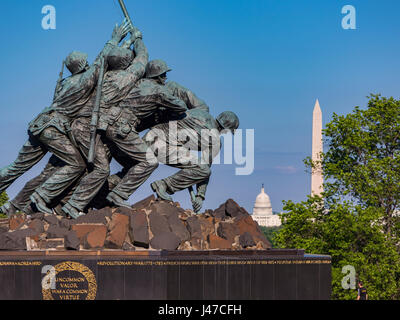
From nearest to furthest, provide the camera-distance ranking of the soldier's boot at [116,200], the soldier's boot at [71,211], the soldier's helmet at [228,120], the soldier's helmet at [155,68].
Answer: the soldier's boot at [71,211]
the soldier's boot at [116,200]
the soldier's helmet at [155,68]
the soldier's helmet at [228,120]

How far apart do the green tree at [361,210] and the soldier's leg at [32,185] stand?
9325 millimetres

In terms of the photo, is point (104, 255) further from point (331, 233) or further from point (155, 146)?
point (331, 233)

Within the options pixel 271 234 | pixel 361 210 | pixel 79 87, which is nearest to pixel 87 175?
pixel 79 87

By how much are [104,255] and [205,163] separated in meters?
3.40

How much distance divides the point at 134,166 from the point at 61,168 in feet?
4.66

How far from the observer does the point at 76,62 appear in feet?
51.7

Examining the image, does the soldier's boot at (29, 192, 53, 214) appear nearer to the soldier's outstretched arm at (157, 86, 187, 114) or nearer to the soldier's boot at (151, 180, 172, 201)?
the soldier's boot at (151, 180, 172, 201)

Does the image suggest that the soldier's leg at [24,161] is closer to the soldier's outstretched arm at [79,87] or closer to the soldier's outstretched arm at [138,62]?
Answer: the soldier's outstretched arm at [79,87]

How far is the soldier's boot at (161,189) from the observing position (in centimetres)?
1583

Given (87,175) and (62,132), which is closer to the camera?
(62,132)

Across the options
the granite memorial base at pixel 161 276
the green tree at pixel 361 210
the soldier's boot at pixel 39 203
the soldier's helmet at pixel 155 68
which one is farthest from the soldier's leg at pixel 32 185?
the green tree at pixel 361 210

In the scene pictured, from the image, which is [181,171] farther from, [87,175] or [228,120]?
[87,175]

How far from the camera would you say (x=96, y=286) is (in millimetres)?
13359

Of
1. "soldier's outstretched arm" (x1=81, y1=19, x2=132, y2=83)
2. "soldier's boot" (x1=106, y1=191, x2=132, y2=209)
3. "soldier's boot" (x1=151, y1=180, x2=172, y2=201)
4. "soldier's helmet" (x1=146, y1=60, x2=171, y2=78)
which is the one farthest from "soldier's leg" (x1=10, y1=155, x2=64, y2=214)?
"soldier's helmet" (x1=146, y1=60, x2=171, y2=78)
